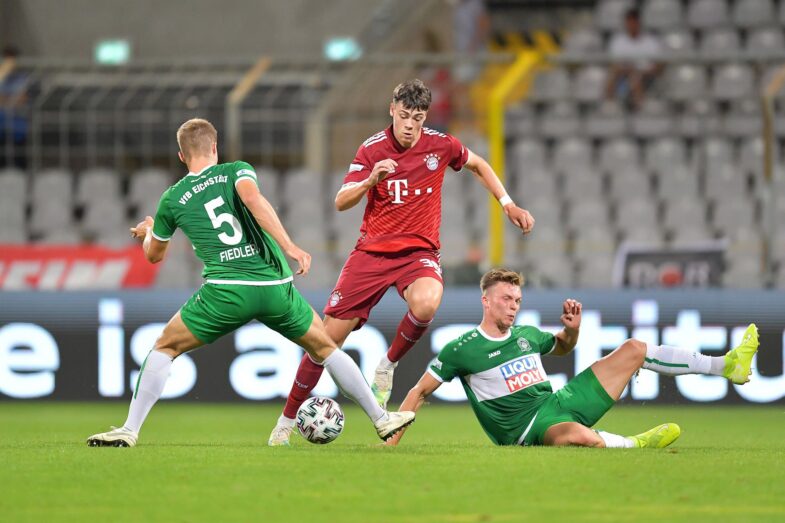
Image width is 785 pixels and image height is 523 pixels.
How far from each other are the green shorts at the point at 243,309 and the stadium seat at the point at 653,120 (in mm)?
9529

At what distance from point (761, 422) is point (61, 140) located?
845 cm

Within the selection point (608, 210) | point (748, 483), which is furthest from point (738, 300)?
point (748, 483)

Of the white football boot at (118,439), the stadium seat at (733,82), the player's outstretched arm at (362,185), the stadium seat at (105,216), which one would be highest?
the stadium seat at (733,82)

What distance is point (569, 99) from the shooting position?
52.6 feet

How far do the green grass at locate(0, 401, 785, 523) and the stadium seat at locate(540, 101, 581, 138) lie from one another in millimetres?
8332

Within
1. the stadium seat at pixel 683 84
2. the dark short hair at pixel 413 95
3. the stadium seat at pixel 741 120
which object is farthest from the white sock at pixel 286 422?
the stadium seat at pixel 683 84

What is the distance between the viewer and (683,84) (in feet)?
52.4

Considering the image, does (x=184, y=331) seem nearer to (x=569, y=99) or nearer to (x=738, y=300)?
(x=738, y=300)

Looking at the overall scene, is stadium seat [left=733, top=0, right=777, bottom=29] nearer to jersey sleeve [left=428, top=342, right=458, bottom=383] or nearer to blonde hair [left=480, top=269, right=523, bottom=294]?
blonde hair [left=480, top=269, right=523, bottom=294]

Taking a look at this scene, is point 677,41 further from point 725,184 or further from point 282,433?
point 282,433

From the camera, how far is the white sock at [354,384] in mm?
7758

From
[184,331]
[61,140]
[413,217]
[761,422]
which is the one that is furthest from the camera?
[61,140]

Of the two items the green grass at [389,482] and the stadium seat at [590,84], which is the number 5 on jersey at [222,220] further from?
the stadium seat at [590,84]

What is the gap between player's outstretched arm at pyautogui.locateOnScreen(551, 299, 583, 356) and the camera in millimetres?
7984
